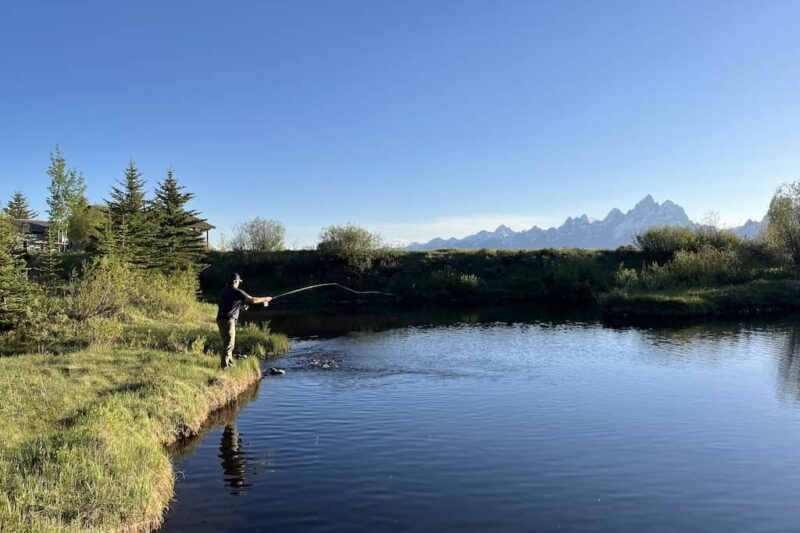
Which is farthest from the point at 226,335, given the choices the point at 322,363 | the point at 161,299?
the point at 161,299

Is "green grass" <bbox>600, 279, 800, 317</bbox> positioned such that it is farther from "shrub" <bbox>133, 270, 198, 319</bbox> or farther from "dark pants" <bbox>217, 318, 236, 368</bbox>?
"dark pants" <bbox>217, 318, 236, 368</bbox>

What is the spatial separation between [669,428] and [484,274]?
49.6m

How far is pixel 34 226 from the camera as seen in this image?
89875mm

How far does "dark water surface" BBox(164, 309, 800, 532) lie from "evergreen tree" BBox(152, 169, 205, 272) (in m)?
23.3

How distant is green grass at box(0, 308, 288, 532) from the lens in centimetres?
809

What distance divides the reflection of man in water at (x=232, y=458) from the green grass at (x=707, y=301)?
107 feet

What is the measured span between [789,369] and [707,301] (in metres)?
19.2

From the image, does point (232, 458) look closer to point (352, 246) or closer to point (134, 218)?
point (134, 218)

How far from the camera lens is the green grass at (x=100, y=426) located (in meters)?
8.09

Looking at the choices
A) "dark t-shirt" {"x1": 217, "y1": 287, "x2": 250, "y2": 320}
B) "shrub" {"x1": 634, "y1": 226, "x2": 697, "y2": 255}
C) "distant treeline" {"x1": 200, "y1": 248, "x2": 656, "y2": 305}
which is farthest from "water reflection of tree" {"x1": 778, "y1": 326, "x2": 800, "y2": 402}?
"shrub" {"x1": 634, "y1": 226, "x2": 697, "y2": 255}

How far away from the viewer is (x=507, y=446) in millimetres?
13031

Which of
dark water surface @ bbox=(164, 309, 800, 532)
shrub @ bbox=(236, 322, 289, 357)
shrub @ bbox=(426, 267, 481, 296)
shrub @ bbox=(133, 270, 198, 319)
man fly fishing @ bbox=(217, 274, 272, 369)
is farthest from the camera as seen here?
shrub @ bbox=(426, 267, 481, 296)

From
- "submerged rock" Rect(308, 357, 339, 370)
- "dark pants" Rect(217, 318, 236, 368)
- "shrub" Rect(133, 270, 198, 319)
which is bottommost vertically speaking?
"submerged rock" Rect(308, 357, 339, 370)

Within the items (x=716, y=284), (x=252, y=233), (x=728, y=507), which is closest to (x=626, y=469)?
(x=728, y=507)
